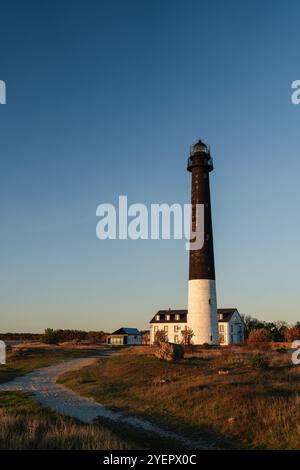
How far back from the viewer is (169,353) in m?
31.8

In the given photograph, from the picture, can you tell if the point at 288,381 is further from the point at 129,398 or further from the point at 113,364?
the point at 113,364

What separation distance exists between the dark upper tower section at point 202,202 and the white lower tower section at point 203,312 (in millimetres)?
1063

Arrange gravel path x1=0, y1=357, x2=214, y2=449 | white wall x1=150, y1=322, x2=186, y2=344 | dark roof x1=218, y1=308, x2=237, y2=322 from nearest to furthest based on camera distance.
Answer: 1. gravel path x1=0, y1=357, x2=214, y2=449
2. dark roof x1=218, y1=308, x2=237, y2=322
3. white wall x1=150, y1=322, x2=186, y2=344

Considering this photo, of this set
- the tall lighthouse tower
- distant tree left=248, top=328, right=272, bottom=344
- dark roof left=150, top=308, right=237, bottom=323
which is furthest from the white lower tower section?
dark roof left=150, top=308, right=237, bottom=323

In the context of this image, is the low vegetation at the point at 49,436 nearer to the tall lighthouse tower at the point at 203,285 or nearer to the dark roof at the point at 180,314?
the tall lighthouse tower at the point at 203,285

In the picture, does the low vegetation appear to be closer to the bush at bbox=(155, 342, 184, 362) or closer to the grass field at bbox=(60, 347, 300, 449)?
the grass field at bbox=(60, 347, 300, 449)

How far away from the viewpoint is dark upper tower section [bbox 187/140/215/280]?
4569 centimetres

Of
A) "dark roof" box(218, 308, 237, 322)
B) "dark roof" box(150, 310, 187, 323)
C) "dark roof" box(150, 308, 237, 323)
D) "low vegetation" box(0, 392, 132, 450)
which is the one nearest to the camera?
"low vegetation" box(0, 392, 132, 450)

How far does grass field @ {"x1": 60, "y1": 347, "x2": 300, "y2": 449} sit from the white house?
32182 millimetres

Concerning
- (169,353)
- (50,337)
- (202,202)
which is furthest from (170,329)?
(169,353)

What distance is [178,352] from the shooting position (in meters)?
32.3

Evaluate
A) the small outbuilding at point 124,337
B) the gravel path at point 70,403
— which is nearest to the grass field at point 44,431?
the gravel path at point 70,403

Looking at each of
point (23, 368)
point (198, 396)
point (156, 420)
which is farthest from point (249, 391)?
point (23, 368)
